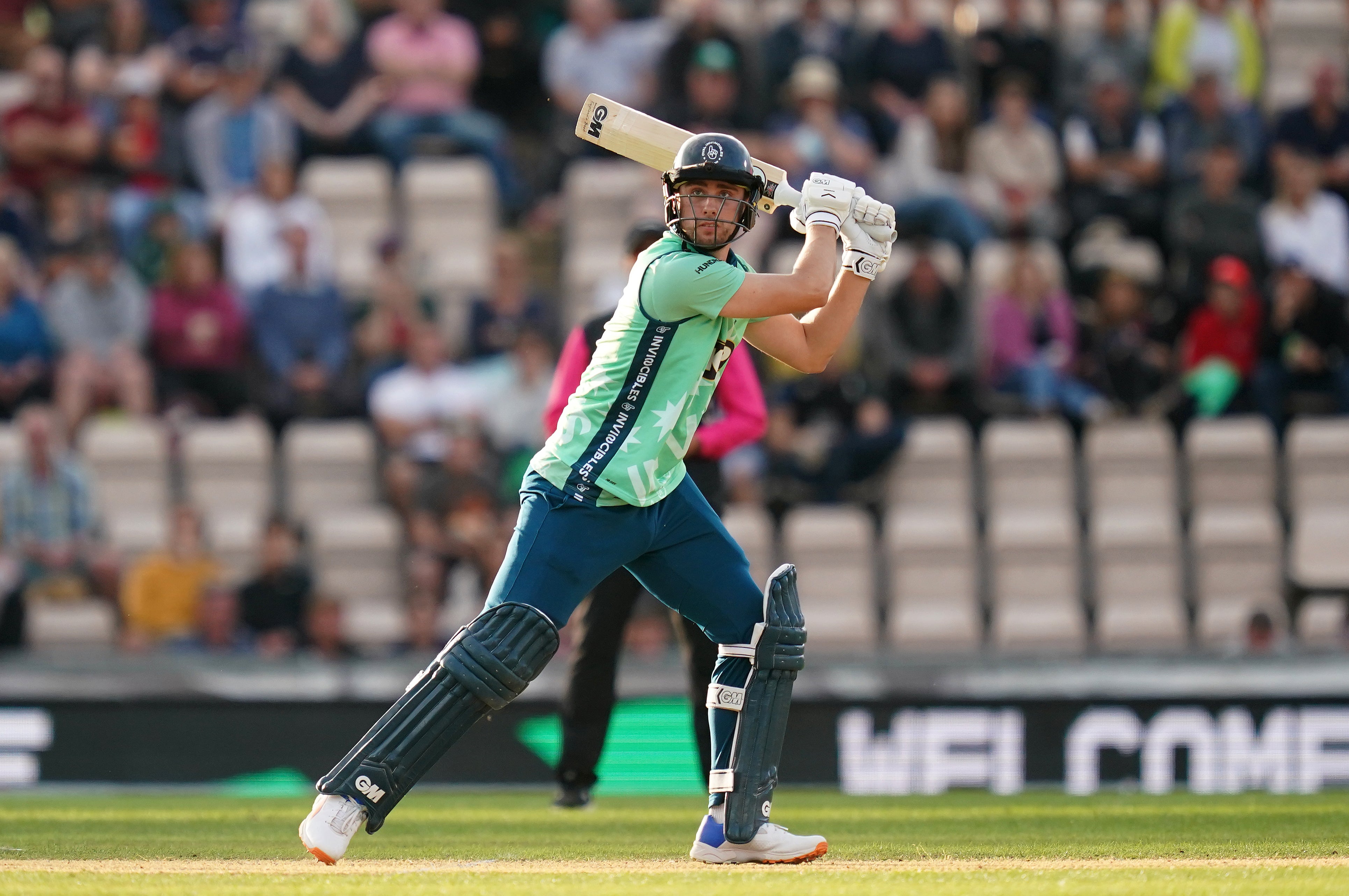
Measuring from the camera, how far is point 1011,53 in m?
14.2

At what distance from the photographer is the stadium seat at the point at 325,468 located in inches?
464

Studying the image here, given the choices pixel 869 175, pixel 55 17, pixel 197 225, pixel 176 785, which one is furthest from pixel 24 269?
pixel 869 175

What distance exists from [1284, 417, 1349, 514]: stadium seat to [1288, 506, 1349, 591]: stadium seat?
0.51ft

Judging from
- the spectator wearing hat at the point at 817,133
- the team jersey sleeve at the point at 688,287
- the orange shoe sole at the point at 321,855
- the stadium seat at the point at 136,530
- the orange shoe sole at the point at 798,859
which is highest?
the spectator wearing hat at the point at 817,133

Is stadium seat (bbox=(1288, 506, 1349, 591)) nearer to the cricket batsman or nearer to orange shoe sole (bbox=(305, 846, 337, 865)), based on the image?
the cricket batsman

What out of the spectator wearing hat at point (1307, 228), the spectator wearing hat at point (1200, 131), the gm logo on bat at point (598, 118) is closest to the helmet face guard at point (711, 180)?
the gm logo on bat at point (598, 118)

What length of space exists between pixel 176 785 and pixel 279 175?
4.93 meters

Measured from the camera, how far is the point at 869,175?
13211 millimetres

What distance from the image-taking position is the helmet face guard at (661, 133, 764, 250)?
17.9 feet

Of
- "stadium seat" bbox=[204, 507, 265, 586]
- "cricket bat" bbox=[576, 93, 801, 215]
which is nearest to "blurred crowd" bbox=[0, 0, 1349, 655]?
"stadium seat" bbox=[204, 507, 265, 586]

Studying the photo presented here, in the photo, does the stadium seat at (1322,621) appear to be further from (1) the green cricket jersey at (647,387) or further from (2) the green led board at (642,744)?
(1) the green cricket jersey at (647,387)

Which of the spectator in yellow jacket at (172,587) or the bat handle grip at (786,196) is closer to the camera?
the bat handle grip at (786,196)

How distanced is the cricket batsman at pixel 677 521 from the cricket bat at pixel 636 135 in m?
0.27

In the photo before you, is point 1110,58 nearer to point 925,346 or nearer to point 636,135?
point 925,346
